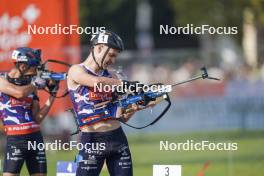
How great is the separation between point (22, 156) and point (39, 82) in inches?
41.7

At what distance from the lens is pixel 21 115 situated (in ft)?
45.4

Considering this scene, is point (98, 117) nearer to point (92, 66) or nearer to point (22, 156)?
point (92, 66)

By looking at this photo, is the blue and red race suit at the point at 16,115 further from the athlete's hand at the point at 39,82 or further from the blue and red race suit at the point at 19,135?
the athlete's hand at the point at 39,82

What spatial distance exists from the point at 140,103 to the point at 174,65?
52.1 ft

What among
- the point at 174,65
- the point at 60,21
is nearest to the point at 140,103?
the point at 60,21

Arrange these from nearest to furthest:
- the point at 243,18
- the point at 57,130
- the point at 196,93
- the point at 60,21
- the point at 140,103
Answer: the point at 140,103 → the point at 60,21 → the point at 57,130 → the point at 196,93 → the point at 243,18

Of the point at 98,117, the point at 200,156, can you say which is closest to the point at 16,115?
the point at 98,117

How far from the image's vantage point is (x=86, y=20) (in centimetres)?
4794

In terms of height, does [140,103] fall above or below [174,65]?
below

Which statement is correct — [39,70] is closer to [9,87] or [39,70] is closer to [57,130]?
[9,87]

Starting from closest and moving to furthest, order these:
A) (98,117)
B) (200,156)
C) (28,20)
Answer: (98,117) < (28,20) < (200,156)

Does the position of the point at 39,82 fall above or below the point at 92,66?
above

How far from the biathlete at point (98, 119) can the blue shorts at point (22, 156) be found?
170 centimetres

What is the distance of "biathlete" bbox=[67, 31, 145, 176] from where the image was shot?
1213 centimetres
